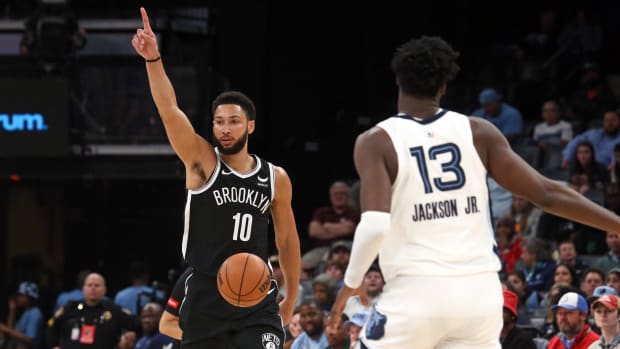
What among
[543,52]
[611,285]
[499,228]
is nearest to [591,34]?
[543,52]

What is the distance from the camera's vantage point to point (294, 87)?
20.9 meters

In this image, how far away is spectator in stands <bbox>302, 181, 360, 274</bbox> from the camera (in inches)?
607

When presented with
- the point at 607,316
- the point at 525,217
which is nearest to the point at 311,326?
the point at 607,316

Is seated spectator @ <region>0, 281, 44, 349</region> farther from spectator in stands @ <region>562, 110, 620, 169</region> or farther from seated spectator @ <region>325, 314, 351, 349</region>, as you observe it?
spectator in stands @ <region>562, 110, 620, 169</region>

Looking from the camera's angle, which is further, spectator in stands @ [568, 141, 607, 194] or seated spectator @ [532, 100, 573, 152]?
seated spectator @ [532, 100, 573, 152]

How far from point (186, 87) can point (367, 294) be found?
5.24 m

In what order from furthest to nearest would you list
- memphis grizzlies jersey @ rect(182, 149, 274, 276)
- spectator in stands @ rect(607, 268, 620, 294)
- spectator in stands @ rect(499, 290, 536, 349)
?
1. spectator in stands @ rect(607, 268, 620, 294)
2. spectator in stands @ rect(499, 290, 536, 349)
3. memphis grizzlies jersey @ rect(182, 149, 274, 276)

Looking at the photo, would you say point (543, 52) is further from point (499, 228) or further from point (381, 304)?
point (381, 304)

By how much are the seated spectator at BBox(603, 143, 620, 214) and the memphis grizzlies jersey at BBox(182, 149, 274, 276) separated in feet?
23.3

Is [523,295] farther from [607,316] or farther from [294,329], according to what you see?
[607,316]

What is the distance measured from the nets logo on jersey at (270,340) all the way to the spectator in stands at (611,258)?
613cm

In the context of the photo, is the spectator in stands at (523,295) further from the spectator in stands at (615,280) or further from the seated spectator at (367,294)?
the seated spectator at (367,294)

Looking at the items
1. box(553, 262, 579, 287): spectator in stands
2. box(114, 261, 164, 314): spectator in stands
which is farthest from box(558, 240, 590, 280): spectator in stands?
box(114, 261, 164, 314): spectator in stands

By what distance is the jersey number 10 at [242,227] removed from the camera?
23.5 ft
